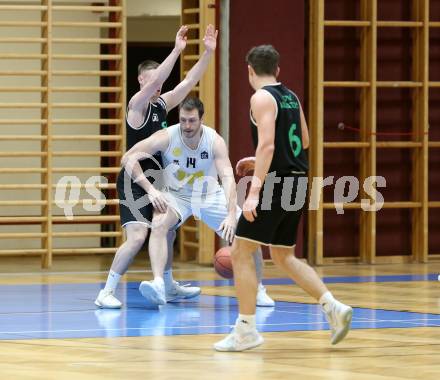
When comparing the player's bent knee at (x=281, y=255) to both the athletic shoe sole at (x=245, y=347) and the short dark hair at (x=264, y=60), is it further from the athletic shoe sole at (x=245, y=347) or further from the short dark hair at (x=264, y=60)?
the short dark hair at (x=264, y=60)

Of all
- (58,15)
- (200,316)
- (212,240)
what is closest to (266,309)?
(200,316)

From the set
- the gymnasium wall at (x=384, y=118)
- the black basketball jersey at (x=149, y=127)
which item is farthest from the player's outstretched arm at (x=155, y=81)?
the gymnasium wall at (x=384, y=118)

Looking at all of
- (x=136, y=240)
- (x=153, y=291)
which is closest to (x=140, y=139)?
(x=136, y=240)

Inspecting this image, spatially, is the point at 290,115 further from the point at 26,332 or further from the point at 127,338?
the point at 26,332

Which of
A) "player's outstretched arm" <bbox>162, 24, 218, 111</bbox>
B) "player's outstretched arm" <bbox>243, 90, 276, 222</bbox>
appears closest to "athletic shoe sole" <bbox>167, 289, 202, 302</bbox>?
"player's outstretched arm" <bbox>162, 24, 218, 111</bbox>

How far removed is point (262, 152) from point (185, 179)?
89.7 inches

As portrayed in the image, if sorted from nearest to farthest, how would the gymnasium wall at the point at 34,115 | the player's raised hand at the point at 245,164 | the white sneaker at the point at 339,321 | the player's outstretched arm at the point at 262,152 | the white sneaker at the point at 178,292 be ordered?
the player's outstretched arm at the point at 262,152 < the white sneaker at the point at 339,321 < the player's raised hand at the point at 245,164 < the white sneaker at the point at 178,292 < the gymnasium wall at the point at 34,115

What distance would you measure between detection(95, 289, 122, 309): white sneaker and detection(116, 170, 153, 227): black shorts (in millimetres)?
515

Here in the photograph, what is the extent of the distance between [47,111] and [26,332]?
189 inches

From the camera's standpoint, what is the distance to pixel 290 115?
6.05 m

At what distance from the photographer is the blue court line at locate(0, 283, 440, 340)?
6758mm

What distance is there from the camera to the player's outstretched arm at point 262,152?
230 inches

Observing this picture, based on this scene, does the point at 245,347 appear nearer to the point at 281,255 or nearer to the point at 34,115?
the point at 281,255

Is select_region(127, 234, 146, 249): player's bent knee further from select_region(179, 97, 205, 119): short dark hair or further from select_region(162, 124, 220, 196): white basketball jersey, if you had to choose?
select_region(179, 97, 205, 119): short dark hair
